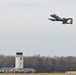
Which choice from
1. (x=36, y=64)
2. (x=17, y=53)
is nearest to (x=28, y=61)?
(x=36, y=64)

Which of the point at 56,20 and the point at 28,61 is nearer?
the point at 56,20

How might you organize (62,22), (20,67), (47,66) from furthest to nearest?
(47,66), (20,67), (62,22)

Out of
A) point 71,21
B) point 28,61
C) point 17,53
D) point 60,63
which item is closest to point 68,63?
point 60,63

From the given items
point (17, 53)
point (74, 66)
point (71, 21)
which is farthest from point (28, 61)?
point (71, 21)

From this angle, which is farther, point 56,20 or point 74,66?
point 74,66

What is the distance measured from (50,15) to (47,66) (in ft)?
470

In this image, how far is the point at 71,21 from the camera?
48188 mm

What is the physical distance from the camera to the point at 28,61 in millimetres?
199875

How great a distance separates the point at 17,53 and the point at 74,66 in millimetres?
37687

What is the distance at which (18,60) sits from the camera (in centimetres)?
15512

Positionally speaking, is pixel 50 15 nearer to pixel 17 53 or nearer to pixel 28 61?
pixel 17 53

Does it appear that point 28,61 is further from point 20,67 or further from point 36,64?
point 20,67

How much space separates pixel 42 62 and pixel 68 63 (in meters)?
11.2

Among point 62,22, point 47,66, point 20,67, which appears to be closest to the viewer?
point 62,22
